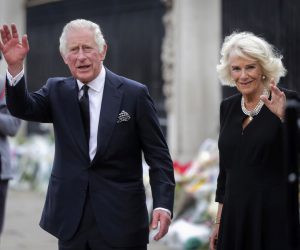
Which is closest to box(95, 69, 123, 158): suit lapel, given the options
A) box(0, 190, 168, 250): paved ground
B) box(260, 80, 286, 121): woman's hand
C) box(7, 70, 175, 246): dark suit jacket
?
box(7, 70, 175, 246): dark suit jacket

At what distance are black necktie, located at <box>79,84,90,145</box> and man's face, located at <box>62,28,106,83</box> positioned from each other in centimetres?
8

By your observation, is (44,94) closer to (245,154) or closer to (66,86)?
(66,86)

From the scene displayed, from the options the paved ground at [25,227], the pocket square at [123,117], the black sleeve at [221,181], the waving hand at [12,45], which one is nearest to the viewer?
the waving hand at [12,45]

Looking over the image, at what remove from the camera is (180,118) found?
9.41 meters

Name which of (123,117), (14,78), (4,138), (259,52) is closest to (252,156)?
(259,52)

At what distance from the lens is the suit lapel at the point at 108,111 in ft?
12.5

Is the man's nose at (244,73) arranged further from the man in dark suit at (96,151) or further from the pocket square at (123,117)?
the pocket square at (123,117)

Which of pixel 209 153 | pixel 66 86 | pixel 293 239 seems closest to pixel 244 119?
pixel 66 86

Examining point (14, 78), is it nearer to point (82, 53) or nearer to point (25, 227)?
point (82, 53)

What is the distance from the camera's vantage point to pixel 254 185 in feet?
12.4

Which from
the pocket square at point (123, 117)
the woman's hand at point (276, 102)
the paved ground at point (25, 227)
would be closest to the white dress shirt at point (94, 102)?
the pocket square at point (123, 117)

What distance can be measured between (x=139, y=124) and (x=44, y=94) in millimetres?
513

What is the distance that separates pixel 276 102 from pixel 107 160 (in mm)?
863

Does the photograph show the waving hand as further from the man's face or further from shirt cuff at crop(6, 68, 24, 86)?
the man's face
